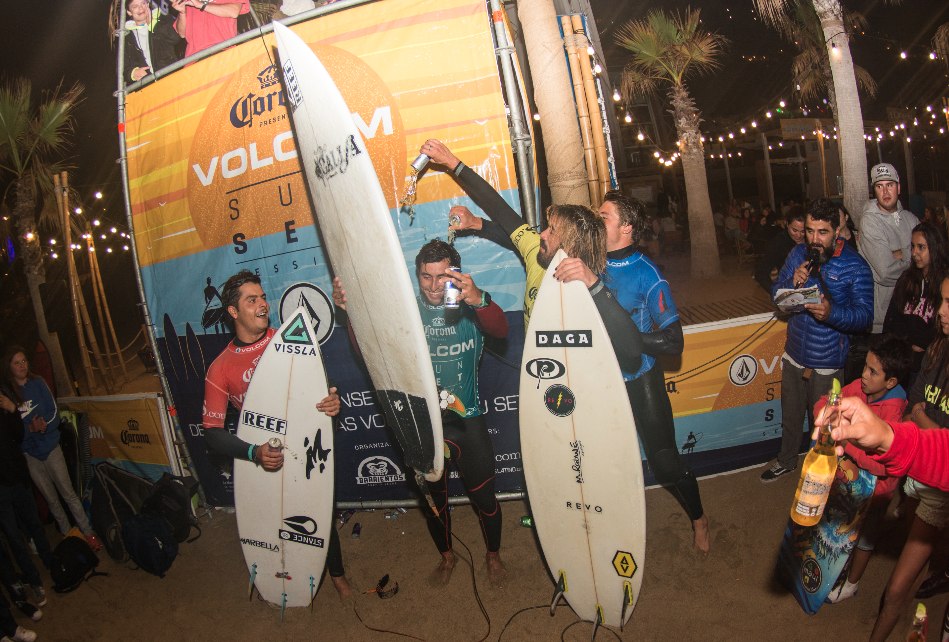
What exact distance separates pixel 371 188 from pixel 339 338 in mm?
1429

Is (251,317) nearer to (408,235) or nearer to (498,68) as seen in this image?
(408,235)

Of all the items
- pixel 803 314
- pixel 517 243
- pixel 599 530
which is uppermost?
pixel 517 243

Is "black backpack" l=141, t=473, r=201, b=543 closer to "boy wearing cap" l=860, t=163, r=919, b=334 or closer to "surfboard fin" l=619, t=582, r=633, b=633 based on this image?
"surfboard fin" l=619, t=582, r=633, b=633

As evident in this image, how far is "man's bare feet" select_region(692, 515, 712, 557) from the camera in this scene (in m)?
2.53

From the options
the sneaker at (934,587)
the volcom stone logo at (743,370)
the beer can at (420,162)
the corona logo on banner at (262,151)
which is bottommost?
the sneaker at (934,587)

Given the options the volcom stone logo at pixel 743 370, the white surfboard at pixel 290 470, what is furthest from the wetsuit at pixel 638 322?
the white surfboard at pixel 290 470

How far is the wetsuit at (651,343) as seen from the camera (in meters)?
2.21

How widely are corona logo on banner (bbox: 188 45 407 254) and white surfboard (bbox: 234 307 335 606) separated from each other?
0.94 metres

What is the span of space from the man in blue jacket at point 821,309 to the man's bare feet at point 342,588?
2930 millimetres

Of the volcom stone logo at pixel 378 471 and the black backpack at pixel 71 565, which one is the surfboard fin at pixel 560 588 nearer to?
the volcom stone logo at pixel 378 471

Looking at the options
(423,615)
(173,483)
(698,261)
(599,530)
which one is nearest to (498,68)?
(599,530)

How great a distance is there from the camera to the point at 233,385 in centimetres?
266

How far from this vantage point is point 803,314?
2709mm

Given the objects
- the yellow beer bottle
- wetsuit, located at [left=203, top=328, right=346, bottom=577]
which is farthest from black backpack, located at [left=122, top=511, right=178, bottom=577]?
the yellow beer bottle
